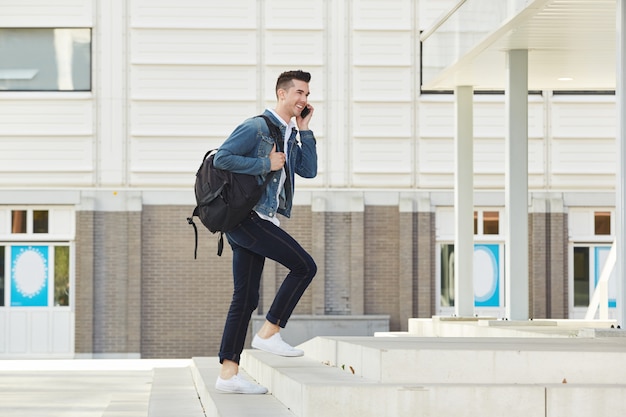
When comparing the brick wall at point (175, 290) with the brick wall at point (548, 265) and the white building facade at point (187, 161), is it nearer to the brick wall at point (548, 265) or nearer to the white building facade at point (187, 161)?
the white building facade at point (187, 161)

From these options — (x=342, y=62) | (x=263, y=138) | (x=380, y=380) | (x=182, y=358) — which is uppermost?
(x=342, y=62)

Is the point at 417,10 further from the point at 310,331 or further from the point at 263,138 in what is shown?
the point at 263,138

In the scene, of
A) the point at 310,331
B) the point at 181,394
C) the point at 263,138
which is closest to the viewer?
the point at 263,138

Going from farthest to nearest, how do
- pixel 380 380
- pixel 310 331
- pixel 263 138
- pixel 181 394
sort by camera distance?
pixel 310 331 → pixel 181 394 → pixel 263 138 → pixel 380 380

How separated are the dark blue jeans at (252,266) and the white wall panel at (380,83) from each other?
2093cm

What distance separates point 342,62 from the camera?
29016 mm

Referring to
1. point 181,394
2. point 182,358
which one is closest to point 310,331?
point 182,358

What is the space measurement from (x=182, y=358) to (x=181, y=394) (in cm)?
1747

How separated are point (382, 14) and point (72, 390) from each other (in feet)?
48.2

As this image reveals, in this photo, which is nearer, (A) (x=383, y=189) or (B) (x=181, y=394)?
(B) (x=181, y=394)

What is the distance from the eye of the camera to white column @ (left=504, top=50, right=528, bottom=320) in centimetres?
1557

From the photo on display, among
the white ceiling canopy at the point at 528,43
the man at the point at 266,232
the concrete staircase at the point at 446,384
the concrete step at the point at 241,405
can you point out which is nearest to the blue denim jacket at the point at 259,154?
the man at the point at 266,232

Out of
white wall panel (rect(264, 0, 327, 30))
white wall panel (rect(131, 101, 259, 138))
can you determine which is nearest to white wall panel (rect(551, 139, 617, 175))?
white wall panel (rect(264, 0, 327, 30))

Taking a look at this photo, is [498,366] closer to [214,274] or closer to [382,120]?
[214,274]
